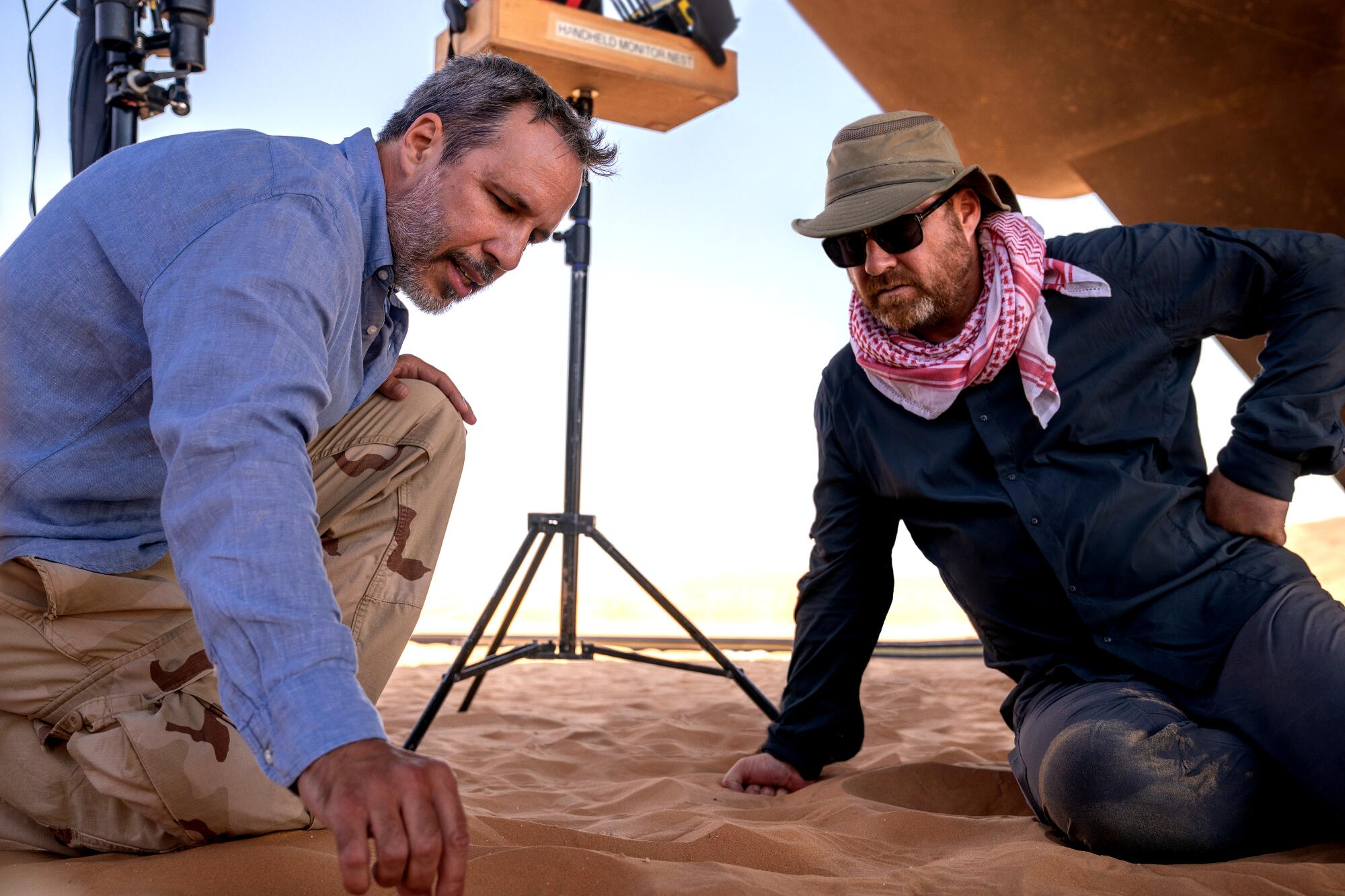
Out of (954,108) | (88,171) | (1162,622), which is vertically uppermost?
(954,108)

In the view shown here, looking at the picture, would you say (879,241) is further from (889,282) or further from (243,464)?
(243,464)

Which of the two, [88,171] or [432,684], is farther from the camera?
[432,684]

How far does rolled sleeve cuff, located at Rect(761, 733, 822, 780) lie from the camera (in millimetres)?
2205

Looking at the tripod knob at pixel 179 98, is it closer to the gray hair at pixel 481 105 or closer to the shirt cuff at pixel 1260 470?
the gray hair at pixel 481 105

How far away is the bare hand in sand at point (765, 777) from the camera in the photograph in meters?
2.18

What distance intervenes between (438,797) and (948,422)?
1.45 metres

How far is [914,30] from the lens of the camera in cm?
479

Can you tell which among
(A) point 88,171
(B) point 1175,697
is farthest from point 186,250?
(B) point 1175,697

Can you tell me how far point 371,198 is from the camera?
1.57m

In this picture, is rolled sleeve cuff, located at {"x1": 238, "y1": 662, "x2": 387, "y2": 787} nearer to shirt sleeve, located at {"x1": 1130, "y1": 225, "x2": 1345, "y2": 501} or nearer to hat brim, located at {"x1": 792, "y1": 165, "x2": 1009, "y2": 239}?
hat brim, located at {"x1": 792, "y1": 165, "x2": 1009, "y2": 239}

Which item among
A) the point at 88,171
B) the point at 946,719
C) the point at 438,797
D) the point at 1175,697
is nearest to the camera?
the point at 438,797

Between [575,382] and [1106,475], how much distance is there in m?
1.64

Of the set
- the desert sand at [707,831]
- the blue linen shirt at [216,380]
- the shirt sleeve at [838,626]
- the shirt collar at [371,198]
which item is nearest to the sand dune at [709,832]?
the desert sand at [707,831]

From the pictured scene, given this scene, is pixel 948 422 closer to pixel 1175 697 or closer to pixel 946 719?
pixel 1175 697
